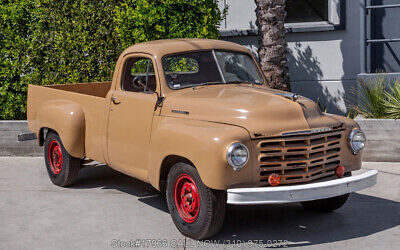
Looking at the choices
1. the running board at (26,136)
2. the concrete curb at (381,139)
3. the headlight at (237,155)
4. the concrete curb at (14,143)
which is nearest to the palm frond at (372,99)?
the concrete curb at (381,139)

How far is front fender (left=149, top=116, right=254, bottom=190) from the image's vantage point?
17.9 feet

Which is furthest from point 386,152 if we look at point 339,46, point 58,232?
point 58,232

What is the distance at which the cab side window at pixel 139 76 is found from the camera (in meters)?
6.94

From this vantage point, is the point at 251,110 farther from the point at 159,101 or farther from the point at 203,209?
the point at 159,101

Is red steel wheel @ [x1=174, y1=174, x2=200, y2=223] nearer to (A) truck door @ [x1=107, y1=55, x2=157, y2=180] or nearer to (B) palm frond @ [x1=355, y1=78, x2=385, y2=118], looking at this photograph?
(A) truck door @ [x1=107, y1=55, x2=157, y2=180]

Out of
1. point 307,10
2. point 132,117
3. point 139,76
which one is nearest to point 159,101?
point 132,117

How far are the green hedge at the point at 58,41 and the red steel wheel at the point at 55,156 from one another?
2.35 metres

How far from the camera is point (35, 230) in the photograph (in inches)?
249

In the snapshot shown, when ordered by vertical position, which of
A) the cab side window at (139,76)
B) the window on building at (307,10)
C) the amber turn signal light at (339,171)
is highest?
the window on building at (307,10)

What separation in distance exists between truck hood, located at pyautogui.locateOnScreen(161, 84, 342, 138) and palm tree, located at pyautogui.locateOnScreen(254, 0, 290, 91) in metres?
3.29

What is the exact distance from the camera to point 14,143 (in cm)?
1008

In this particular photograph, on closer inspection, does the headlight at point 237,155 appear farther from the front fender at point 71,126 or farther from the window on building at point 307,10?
the window on building at point 307,10

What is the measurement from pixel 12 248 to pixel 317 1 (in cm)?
810

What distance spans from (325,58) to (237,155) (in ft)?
22.6
